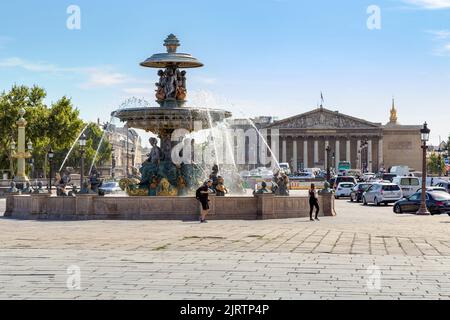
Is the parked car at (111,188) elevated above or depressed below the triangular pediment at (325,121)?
below

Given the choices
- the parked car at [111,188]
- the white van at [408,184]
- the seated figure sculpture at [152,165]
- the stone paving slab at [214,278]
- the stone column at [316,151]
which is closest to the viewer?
the stone paving slab at [214,278]

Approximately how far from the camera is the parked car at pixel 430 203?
35.2 meters

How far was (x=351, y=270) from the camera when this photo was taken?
44.8 feet

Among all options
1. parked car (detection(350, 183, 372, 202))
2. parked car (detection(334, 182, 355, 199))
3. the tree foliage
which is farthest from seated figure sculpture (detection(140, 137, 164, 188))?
the tree foliage

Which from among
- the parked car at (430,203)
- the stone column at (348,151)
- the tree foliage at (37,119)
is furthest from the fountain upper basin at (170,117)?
the stone column at (348,151)

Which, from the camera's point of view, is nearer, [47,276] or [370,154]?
[47,276]

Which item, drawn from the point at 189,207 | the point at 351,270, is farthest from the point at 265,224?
→ the point at 351,270

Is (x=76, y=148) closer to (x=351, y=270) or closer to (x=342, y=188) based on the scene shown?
(x=342, y=188)

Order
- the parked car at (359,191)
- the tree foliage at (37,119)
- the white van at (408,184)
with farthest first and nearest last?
1. the tree foliage at (37,119)
2. the white van at (408,184)
3. the parked car at (359,191)

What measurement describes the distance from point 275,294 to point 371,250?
657 cm

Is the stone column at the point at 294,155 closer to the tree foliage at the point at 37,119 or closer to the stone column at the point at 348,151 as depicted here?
the stone column at the point at 348,151

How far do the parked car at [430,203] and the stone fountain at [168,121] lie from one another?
9.02 metres

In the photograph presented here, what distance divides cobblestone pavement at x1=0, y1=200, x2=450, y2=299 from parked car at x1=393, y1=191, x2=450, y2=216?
11707 millimetres
